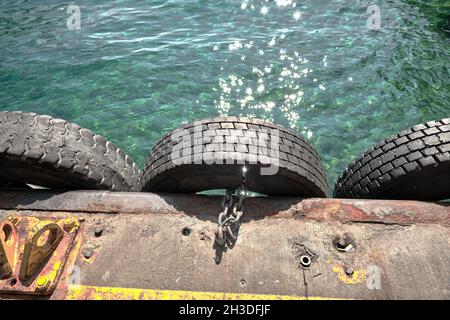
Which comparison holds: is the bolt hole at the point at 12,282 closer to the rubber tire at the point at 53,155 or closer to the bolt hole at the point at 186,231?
the rubber tire at the point at 53,155

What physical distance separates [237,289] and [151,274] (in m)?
0.57

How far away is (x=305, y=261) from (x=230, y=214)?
2.13 feet

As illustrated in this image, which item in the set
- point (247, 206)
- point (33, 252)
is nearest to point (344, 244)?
point (247, 206)

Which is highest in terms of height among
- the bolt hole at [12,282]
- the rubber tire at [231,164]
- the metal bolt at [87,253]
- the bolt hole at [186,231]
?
the rubber tire at [231,164]

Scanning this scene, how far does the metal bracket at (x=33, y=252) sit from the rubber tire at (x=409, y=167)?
7.76ft

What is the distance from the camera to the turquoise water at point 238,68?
654 cm

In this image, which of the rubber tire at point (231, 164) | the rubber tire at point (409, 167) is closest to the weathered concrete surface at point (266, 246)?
the rubber tire at point (231, 164)

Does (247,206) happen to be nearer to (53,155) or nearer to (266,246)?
(266,246)

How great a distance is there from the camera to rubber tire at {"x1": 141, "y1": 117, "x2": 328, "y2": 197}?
2914mm

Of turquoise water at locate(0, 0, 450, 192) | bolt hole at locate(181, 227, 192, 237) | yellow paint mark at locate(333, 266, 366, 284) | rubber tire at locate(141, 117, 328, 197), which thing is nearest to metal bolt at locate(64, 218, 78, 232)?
rubber tire at locate(141, 117, 328, 197)

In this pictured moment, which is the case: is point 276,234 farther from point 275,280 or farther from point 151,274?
point 151,274

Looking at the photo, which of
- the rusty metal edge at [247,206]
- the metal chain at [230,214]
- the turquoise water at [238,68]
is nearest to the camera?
the metal chain at [230,214]

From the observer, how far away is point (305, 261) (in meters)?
2.63
